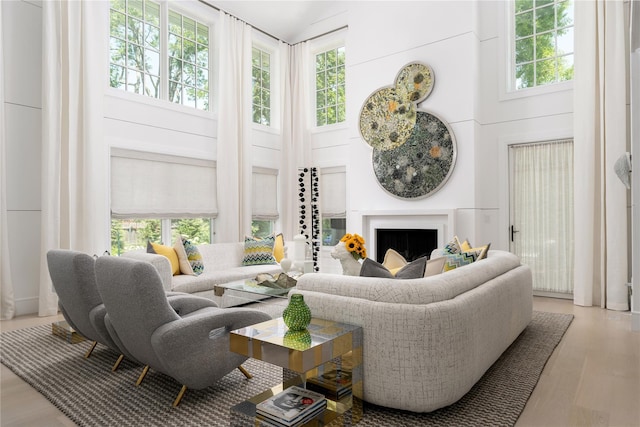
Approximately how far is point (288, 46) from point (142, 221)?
426cm

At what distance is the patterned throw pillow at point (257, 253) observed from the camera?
17.7ft

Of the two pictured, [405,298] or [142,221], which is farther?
[142,221]

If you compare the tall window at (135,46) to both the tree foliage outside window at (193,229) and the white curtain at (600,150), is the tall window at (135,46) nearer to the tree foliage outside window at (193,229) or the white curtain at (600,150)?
the tree foliage outside window at (193,229)

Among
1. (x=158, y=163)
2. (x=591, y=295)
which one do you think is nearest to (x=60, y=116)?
(x=158, y=163)

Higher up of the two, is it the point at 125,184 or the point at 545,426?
the point at 125,184

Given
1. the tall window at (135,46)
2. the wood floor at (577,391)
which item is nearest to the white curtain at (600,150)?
the wood floor at (577,391)

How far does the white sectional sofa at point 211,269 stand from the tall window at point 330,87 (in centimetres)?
301

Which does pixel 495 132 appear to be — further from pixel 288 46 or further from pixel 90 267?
pixel 90 267

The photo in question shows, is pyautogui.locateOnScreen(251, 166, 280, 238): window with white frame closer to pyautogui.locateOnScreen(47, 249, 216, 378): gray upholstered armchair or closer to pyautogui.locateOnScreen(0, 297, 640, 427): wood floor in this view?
pyautogui.locateOnScreen(47, 249, 216, 378): gray upholstered armchair

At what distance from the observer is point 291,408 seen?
182 centimetres

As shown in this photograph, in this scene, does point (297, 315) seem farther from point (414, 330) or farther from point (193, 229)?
point (193, 229)

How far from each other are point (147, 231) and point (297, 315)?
A: 13.3 feet

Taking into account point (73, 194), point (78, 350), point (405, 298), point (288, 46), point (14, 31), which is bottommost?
point (78, 350)

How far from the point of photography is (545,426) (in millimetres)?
1947
